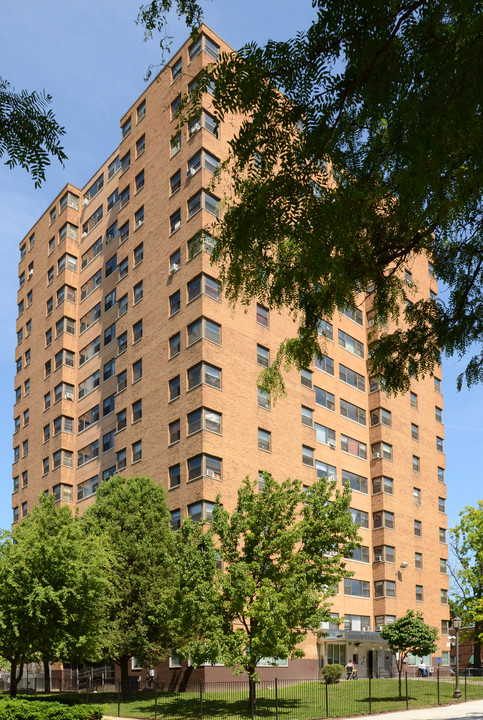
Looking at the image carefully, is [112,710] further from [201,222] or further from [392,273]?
[392,273]

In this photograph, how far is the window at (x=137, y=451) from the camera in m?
49.7

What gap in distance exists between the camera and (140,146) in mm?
57500

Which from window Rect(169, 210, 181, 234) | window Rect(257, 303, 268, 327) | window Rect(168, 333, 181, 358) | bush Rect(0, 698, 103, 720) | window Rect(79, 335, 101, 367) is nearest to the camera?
bush Rect(0, 698, 103, 720)

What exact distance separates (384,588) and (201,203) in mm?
29319

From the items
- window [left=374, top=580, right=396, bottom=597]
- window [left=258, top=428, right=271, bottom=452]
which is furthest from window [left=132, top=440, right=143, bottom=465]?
window [left=374, top=580, right=396, bottom=597]

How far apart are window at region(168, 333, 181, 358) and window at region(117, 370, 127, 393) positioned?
22.6 ft

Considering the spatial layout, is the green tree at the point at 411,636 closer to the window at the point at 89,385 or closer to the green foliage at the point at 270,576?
the green foliage at the point at 270,576

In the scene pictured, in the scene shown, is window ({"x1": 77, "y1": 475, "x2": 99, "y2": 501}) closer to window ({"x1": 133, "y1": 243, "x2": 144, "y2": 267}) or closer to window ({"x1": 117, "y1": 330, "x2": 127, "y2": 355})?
window ({"x1": 117, "y1": 330, "x2": 127, "y2": 355})

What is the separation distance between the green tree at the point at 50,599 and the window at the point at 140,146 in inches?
1273

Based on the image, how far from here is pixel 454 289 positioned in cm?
1091

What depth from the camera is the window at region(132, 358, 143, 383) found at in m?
51.7

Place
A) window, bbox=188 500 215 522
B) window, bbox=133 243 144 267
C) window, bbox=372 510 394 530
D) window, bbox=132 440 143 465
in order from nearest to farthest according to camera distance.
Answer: window, bbox=188 500 215 522 < window, bbox=132 440 143 465 < window, bbox=133 243 144 267 < window, bbox=372 510 394 530

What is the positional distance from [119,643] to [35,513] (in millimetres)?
7275

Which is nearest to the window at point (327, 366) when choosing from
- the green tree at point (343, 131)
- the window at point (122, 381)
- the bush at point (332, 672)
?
the window at point (122, 381)
